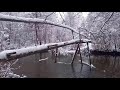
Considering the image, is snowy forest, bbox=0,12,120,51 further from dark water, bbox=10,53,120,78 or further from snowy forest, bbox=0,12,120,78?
dark water, bbox=10,53,120,78

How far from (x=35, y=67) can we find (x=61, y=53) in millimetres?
931

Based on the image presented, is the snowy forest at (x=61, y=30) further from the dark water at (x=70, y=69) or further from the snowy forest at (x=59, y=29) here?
the dark water at (x=70, y=69)

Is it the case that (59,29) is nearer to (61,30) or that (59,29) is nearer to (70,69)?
(61,30)

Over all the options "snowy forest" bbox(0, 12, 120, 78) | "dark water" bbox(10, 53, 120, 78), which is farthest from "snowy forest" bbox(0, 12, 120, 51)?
"dark water" bbox(10, 53, 120, 78)

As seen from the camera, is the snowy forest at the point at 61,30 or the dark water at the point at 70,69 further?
the dark water at the point at 70,69

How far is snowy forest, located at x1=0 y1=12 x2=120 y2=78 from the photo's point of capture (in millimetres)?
2994

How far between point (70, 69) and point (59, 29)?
196 centimetres

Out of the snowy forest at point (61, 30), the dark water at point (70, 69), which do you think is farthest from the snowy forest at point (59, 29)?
the dark water at point (70, 69)

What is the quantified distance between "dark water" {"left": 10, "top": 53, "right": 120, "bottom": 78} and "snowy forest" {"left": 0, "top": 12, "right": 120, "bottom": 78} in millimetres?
1014

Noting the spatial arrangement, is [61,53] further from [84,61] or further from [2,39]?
[2,39]

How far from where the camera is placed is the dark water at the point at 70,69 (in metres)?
4.79

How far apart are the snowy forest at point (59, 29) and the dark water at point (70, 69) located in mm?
1014
